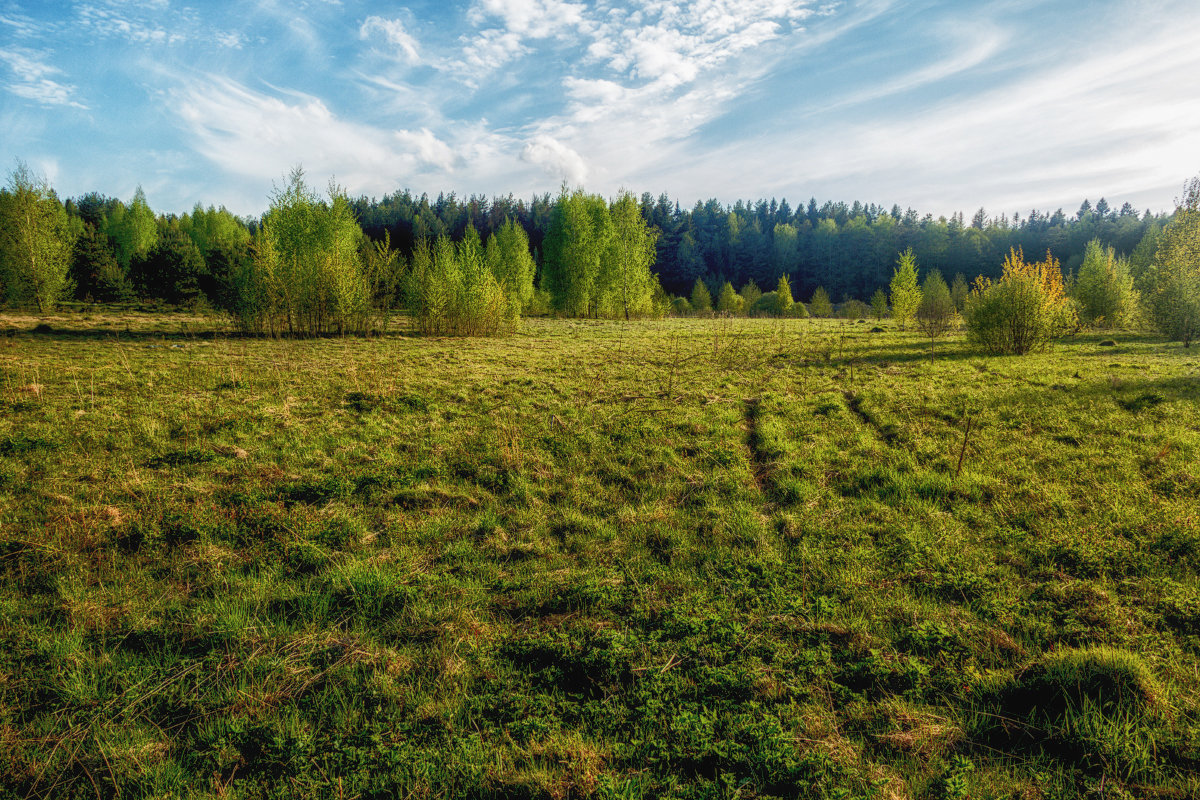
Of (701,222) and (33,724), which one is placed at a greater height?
(701,222)

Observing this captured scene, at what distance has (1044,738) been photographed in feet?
9.82

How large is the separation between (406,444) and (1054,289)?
22.4m

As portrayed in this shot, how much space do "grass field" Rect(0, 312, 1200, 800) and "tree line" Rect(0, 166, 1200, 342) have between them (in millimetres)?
15575

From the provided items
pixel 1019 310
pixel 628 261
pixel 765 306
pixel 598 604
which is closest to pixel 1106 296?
pixel 1019 310

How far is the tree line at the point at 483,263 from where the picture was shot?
24469mm

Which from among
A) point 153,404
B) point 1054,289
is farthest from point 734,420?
point 1054,289

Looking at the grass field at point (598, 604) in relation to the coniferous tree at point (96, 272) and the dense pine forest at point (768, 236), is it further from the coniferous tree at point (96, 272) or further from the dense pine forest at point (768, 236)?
the dense pine forest at point (768, 236)

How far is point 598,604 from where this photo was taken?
174 inches

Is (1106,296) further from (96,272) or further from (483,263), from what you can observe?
(96,272)

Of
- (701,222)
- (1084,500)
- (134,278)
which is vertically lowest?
(1084,500)

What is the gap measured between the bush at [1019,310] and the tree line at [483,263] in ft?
2.03

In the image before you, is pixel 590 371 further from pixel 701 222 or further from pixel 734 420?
pixel 701 222

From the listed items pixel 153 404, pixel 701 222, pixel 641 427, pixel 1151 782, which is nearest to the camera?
pixel 1151 782

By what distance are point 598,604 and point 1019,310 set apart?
832 inches
